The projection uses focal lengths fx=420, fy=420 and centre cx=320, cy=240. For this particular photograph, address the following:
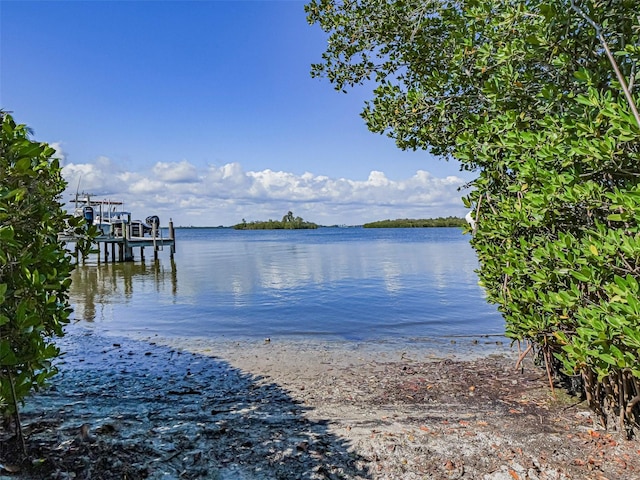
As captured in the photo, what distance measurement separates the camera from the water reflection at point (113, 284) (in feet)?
44.5

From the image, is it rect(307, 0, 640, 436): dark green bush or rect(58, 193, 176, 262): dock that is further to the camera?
rect(58, 193, 176, 262): dock

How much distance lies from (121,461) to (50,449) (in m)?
0.59

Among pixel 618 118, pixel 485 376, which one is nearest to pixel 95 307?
pixel 485 376

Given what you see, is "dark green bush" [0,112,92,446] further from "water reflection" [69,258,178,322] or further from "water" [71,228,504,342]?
"water reflection" [69,258,178,322]

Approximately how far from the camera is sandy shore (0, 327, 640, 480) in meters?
3.25

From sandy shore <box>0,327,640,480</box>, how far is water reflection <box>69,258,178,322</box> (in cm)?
755

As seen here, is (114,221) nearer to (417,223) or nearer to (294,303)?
(294,303)

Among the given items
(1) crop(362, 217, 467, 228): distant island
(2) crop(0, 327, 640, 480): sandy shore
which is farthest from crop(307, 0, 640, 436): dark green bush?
(1) crop(362, 217, 467, 228): distant island

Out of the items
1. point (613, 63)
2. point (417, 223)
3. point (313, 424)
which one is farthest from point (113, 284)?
point (417, 223)

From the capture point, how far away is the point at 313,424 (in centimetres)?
414

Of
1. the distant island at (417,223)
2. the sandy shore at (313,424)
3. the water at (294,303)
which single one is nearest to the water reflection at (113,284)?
the water at (294,303)

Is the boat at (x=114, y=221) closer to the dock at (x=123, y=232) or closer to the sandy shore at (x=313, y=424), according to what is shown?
the dock at (x=123, y=232)

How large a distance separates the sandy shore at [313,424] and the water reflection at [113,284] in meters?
7.55

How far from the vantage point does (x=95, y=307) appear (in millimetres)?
13453
